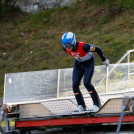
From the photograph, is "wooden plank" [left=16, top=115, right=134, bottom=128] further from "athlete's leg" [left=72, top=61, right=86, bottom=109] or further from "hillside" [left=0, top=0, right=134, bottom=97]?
"hillside" [left=0, top=0, right=134, bottom=97]

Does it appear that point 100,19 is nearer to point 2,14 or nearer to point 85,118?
point 2,14

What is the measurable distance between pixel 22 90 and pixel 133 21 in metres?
13.3

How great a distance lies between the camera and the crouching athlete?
27.6ft

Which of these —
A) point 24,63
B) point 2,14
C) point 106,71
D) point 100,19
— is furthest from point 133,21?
point 106,71

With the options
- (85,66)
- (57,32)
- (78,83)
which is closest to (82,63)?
(85,66)

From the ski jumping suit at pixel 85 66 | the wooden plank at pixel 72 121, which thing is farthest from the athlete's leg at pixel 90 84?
the wooden plank at pixel 72 121

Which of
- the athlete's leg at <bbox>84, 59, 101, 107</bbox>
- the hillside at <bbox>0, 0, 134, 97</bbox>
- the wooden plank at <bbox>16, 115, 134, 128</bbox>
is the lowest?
the wooden plank at <bbox>16, 115, 134, 128</bbox>

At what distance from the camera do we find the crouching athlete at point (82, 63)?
8.40 metres

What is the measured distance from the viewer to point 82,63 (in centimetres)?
877

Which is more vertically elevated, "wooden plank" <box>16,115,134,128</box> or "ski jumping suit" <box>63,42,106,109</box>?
"ski jumping suit" <box>63,42,106,109</box>

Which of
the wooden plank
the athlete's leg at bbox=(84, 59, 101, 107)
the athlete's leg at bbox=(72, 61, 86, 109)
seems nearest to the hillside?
the wooden plank

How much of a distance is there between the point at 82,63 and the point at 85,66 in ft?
0.33

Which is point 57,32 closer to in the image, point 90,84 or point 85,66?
point 85,66

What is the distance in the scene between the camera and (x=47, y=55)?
2041 cm
